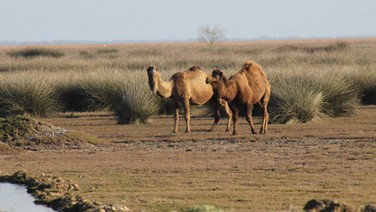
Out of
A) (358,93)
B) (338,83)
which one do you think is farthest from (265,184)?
(358,93)

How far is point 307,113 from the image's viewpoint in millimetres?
26797

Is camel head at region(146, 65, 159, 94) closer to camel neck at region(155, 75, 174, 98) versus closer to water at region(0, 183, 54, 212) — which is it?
camel neck at region(155, 75, 174, 98)

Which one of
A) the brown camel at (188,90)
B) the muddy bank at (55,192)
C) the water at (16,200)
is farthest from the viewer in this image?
the brown camel at (188,90)

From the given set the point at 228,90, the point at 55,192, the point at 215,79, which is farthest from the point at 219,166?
the point at 215,79

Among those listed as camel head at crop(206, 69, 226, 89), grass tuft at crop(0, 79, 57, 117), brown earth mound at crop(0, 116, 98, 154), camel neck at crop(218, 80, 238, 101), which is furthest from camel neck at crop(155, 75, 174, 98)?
grass tuft at crop(0, 79, 57, 117)

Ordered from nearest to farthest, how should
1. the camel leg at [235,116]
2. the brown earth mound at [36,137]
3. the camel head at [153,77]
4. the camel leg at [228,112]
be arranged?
the brown earth mound at [36,137], the camel leg at [235,116], the camel head at [153,77], the camel leg at [228,112]

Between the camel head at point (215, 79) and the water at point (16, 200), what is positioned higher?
the camel head at point (215, 79)

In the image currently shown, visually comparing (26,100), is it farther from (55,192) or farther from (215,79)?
(55,192)

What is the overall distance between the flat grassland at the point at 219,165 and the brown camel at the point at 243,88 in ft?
2.36

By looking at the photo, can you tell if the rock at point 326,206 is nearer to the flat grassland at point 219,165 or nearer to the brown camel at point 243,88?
the flat grassland at point 219,165

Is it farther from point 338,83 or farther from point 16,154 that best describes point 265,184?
point 338,83

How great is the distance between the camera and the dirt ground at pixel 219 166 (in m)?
13.1

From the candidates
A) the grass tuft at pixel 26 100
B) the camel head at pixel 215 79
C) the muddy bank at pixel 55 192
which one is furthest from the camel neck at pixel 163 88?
the grass tuft at pixel 26 100

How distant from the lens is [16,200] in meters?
13.8
